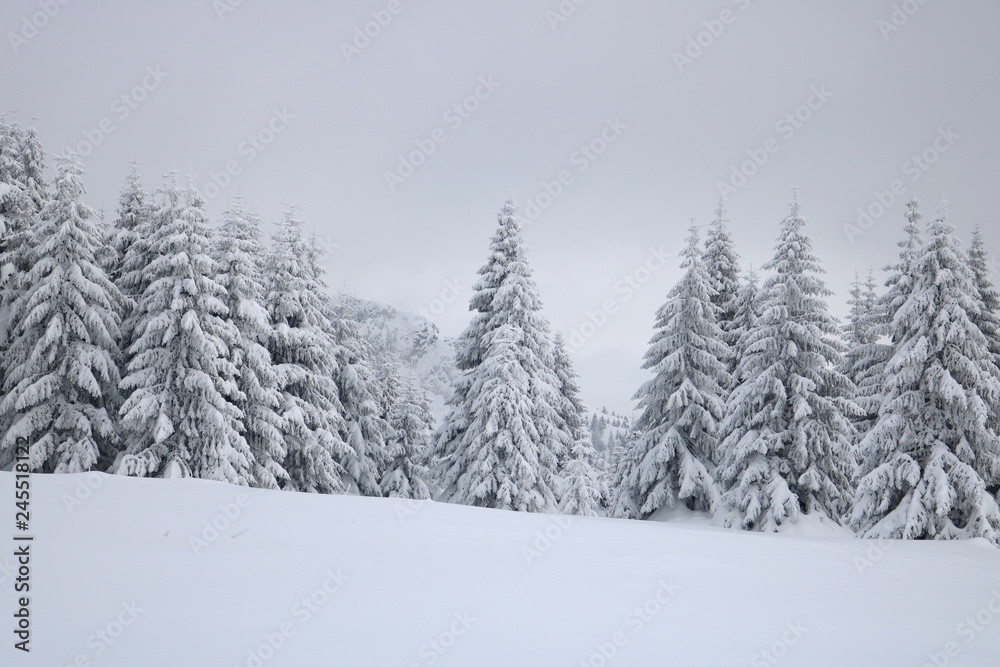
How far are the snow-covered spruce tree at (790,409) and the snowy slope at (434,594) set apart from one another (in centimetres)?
977

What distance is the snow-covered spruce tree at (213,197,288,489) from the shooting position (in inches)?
843

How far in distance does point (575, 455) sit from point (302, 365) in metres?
13.6

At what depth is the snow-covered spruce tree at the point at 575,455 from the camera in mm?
26797

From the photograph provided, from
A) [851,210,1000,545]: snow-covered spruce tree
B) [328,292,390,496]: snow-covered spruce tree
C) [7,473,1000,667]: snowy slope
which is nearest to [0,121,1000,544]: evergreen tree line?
[851,210,1000,545]: snow-covered spruce tree

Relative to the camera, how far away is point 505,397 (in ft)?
70.2

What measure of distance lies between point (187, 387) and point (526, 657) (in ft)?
60.0

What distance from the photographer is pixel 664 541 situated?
941cm

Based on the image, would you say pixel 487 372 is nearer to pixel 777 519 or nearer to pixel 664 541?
pixel 777 519

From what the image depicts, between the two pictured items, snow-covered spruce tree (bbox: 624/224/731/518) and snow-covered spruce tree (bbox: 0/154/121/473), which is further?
snow-covered spruce tree (bbox: 624/224/731/518)

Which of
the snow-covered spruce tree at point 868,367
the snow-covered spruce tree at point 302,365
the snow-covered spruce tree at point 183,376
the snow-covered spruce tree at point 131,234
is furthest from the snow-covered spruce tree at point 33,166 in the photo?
the snow-covered spruce tree at point 868,367

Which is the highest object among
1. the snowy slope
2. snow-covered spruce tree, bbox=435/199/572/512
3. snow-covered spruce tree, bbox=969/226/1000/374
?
snow-covered spruce tree, bbox=969/226/1000/374

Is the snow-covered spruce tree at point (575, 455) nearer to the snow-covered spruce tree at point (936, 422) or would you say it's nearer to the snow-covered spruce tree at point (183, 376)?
the snow-covered spruce tree at point (936, 422)

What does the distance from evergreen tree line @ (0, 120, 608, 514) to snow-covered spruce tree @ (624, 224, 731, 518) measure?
3435mm

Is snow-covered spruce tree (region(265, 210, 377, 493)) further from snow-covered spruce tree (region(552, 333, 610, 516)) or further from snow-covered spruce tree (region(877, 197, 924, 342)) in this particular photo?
snow-covered spruce tree (region(877, 197, 924, 342))
